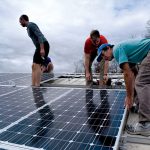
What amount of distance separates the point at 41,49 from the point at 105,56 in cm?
273

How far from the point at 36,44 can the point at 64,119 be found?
146 inches

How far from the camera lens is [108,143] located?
371 centimetres

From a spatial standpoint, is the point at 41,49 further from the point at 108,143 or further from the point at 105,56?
the point at 108,143

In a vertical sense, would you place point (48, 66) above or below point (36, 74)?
above

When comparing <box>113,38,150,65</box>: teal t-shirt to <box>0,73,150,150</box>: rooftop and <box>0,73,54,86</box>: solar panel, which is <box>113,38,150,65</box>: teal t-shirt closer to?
<box>0,73,150,150</box>: rooftop

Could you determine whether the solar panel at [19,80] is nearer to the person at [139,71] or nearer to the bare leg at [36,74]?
the bare leg at [36,74]

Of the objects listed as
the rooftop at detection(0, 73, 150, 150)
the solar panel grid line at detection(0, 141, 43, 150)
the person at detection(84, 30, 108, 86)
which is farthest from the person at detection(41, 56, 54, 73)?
the solar panel grid line at detection(0, 141, 43, 150)

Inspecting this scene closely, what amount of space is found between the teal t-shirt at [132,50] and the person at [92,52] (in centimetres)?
248

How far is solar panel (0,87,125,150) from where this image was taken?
3.83 m

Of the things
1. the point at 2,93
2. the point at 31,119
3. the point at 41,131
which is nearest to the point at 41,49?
the point at 2,93

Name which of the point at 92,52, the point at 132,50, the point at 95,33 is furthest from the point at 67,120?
the point at 92,52

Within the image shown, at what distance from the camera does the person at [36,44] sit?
7.80 m

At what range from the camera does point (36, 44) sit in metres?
7.95

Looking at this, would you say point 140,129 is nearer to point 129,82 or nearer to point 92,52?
point 129,82
